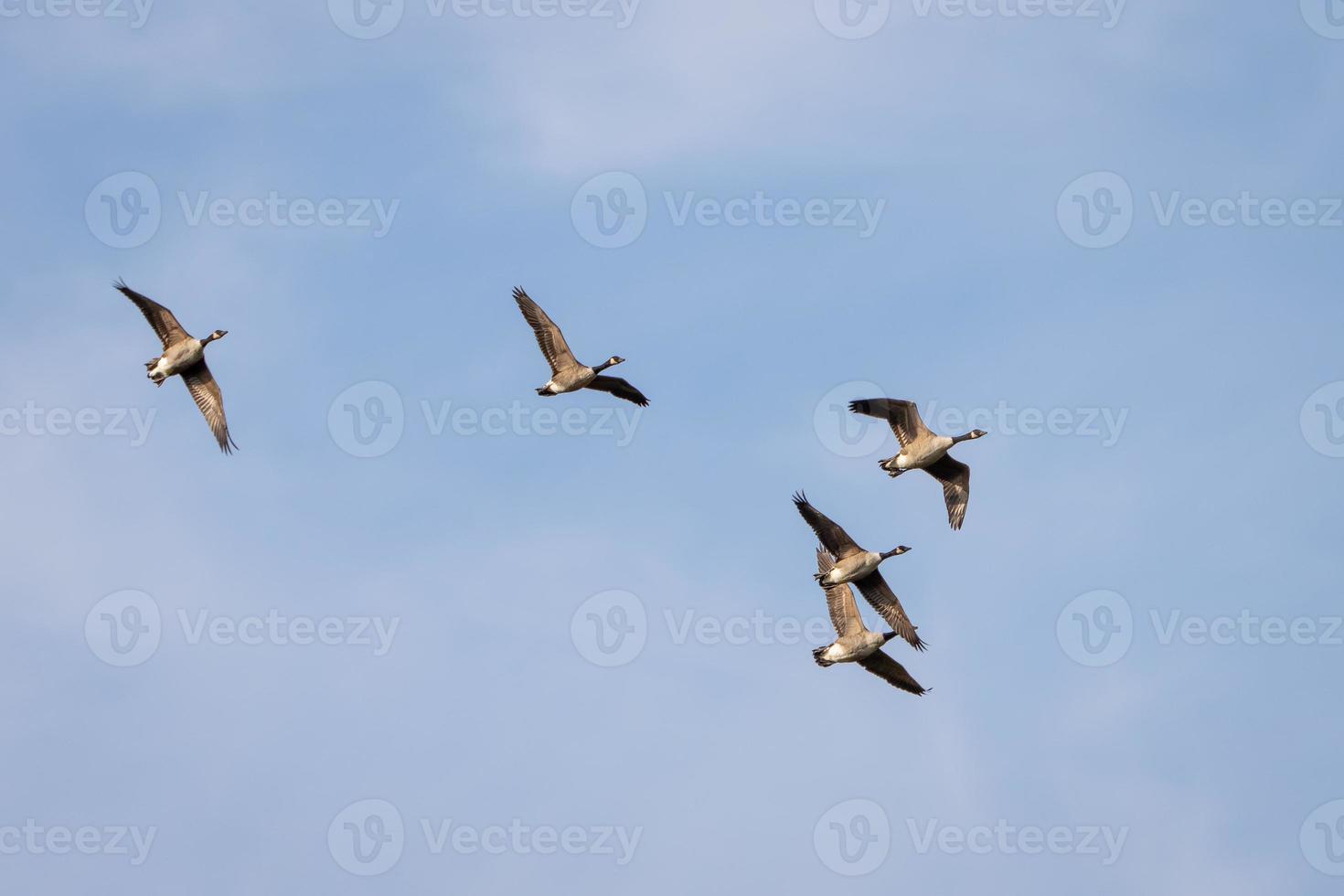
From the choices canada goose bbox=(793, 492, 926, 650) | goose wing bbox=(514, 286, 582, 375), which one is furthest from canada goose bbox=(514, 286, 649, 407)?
canada goose bbox=(793, 492, 926, 650)

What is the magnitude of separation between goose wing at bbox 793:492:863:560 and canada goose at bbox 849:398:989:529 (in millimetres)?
2816

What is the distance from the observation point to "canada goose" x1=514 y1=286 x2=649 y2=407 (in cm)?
4344

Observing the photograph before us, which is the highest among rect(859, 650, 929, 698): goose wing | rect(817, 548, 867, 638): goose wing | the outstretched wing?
the outstretched wing

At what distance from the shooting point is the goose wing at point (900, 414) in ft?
139

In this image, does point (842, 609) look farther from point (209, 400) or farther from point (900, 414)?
point (209, 400)

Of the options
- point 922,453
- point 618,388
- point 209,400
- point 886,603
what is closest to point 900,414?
point 922,453

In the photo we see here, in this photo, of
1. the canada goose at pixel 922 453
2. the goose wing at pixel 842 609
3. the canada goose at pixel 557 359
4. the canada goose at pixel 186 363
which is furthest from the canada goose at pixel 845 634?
the canada goose at pixel 186 363

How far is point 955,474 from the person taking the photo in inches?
1758

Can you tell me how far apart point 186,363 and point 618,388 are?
42.9 feet

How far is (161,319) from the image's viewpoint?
43.0 meters

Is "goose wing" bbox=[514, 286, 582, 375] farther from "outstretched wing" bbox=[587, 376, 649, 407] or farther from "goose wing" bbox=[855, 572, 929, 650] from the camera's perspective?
"goose wing" bbox=[855, 572, 929, 650]

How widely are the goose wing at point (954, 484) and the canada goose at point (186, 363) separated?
21.1 metres

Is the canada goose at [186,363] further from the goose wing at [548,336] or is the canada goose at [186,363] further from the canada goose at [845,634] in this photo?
the canada goose at [845,634]

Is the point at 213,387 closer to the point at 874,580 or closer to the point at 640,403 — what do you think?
the point at 640,403
